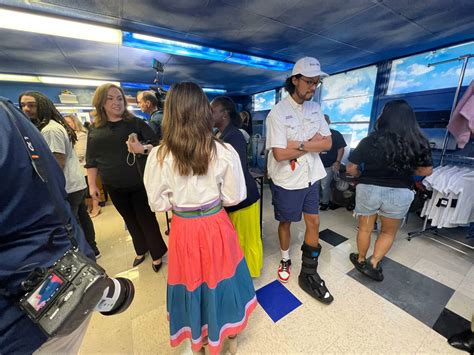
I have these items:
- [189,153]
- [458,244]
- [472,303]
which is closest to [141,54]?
[189,153]

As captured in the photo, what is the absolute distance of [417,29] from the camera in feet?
7.20

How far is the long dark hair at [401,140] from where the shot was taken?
1409mm

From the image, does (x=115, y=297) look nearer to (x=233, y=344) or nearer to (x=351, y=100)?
(x=233, y=344)

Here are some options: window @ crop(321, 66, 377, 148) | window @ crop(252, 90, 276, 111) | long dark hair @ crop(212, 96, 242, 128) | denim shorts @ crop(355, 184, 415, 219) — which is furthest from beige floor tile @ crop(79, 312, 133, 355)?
window @ crop(252, 90, 276, 111)

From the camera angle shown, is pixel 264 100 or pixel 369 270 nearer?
pixel 369 270

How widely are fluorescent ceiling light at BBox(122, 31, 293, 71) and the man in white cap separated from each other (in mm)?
1839

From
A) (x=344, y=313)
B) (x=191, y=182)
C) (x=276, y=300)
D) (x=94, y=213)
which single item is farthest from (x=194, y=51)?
(x=344, y=313)

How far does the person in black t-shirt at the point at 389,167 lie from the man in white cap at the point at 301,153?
37 centimetres

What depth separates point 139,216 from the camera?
5.95 feet

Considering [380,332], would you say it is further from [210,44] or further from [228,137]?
[210,44]

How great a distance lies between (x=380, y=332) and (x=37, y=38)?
14.8 feet

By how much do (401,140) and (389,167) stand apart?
8.0 inches

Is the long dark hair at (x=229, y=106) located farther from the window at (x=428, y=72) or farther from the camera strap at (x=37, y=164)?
the window at (x=428, y=72)

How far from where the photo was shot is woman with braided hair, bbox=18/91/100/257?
1591mm
